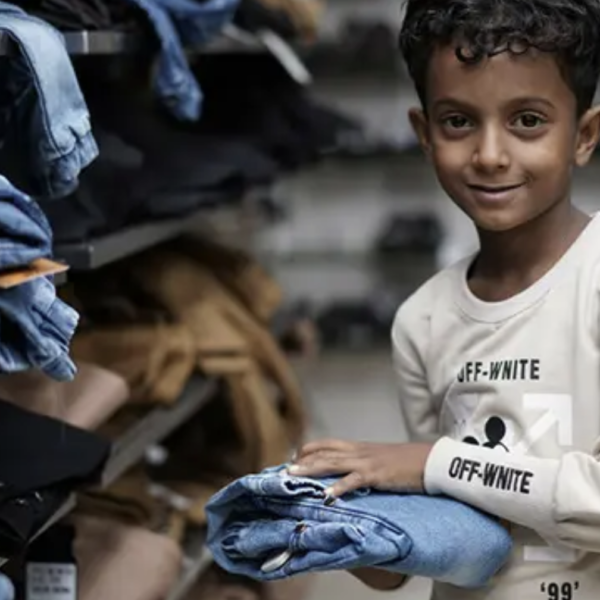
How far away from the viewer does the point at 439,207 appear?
475cm

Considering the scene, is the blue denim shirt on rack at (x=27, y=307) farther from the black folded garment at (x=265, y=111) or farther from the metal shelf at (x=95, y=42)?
the black folded garment at (x=265, y=111)

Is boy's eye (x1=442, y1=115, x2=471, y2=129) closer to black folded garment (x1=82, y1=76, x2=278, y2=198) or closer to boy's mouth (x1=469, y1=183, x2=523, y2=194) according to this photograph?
boy's mouth (x1=469, y1=183, x2=523, y2=194)

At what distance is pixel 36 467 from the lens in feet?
5.75

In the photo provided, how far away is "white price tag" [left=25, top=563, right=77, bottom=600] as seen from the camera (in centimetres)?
191

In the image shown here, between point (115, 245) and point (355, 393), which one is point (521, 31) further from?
point (355, 393)

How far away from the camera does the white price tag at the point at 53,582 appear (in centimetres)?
191

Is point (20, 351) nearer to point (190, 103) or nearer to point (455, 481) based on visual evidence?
point (455, 481)

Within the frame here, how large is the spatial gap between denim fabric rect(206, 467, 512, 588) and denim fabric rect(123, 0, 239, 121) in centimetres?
74

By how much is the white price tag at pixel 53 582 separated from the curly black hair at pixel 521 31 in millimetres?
837

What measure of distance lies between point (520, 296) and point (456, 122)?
218mm

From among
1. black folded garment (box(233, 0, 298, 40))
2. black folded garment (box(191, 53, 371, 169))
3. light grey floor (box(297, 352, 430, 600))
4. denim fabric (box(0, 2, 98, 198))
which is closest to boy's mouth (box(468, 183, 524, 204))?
denim fabric (box(0, 2, 98, 198))

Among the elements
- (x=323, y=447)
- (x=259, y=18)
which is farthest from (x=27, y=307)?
(x=259, y=18)

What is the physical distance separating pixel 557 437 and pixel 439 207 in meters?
3.16

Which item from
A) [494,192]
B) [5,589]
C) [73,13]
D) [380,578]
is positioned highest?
[73,13]
